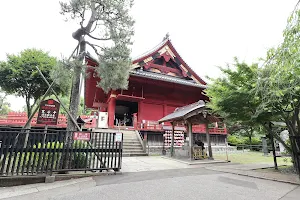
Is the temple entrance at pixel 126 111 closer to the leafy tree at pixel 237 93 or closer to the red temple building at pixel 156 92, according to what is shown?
the red temple building at pixel 156 92

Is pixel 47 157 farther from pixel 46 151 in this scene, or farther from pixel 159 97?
pixel 159 97

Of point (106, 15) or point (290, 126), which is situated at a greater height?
point (106, 15)

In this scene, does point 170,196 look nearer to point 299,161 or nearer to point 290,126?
point 299,161

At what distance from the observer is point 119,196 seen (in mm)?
3488

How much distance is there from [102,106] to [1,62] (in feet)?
35.2

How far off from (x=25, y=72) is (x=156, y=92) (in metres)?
9.84

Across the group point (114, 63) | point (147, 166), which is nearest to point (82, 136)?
point (114, 63)

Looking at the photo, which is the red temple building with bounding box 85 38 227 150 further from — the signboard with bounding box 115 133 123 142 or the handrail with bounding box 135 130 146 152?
the signboard with bounding box 115 133 123 142

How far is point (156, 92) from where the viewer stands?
48.6 feet

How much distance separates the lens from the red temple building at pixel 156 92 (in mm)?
12727

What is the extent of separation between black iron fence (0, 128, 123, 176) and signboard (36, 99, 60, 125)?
2.56 ft

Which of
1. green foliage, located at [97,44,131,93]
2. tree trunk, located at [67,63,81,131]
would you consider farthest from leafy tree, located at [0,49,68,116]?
green foliage, located at [97,44,131,93]

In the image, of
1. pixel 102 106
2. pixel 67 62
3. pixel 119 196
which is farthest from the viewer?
pixel 102 106

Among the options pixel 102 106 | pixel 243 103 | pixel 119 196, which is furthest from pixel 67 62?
pixel 102 106
